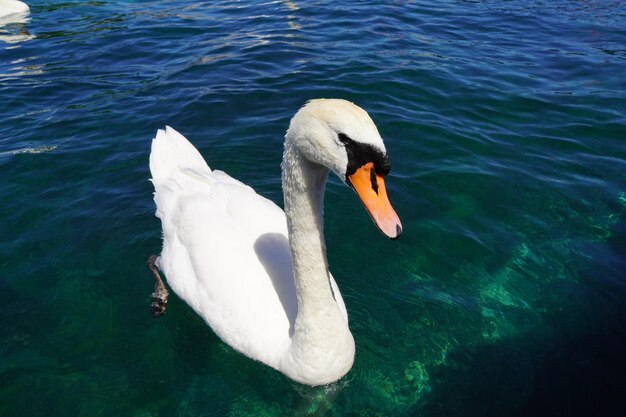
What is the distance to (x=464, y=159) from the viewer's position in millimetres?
7750

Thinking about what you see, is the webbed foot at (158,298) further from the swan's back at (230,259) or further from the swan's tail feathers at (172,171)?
the swan's tail feathers at (172,171)

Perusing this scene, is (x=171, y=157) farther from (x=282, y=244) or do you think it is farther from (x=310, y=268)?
(x=310, y=268)

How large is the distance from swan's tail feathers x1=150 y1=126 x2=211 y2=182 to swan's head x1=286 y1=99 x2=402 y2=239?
3.19 meters

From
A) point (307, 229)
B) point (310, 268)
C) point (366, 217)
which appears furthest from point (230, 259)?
point (366, 217)

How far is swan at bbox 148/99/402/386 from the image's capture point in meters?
3.05

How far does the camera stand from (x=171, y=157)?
6.27m

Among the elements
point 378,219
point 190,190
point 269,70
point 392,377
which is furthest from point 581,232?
point 269,70

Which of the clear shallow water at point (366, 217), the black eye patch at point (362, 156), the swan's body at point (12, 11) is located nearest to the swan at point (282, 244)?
the black eye patch at point (362, 156)

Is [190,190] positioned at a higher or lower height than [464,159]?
higher

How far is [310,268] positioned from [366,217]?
2.86 meters

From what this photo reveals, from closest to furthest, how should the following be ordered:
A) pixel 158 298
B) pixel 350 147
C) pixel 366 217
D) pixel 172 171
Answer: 1. pixel 350 147
2. pixel 158 298
3. pixel 172 171
4. pixel 366 217

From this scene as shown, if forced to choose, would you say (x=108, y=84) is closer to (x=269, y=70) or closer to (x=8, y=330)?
(x=269, y=70)

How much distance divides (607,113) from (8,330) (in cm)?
971

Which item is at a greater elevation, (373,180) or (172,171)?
(373,180)
